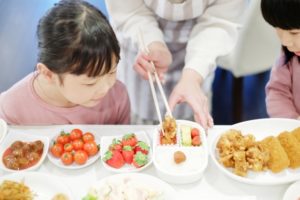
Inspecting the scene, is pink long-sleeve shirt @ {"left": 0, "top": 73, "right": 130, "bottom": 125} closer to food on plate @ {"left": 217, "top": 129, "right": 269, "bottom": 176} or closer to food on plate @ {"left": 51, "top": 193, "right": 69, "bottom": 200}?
food on plate @ {"left": 51, "top": 193, "right": 69, "bottom": 200}

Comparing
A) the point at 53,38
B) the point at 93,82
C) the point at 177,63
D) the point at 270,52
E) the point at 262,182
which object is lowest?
the point at 270,52

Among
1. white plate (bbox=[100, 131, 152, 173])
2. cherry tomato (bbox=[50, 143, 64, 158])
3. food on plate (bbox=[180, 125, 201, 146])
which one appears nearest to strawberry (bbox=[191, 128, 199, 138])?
food on plate (bbox=[180, 125, 201, 146])

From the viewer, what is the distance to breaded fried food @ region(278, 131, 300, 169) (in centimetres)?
104

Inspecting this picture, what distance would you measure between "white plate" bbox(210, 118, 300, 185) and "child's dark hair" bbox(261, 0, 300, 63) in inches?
10.4

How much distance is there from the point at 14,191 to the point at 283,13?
2.61 ft

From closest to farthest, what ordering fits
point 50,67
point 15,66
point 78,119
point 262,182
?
point 262,182 < point 50,67 < point 78,119 < point 15,66

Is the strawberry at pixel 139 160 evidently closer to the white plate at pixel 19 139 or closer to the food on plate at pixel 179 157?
the food on plate at pixel 179 157

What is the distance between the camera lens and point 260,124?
3.88ft

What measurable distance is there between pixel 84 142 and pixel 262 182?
0.47 m

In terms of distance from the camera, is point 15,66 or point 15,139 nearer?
point 15,139

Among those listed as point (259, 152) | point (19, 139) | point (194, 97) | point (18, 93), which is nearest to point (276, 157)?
point (259, 152)

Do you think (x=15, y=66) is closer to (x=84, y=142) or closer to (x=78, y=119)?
(x=78, y=119)

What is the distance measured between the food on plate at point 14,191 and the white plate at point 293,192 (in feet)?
1.96

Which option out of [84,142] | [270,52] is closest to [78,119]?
[84,142]
